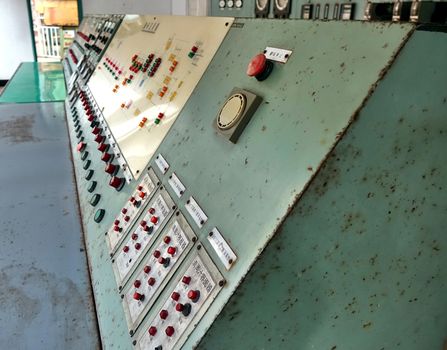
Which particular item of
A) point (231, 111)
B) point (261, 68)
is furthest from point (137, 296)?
point (261, 68)

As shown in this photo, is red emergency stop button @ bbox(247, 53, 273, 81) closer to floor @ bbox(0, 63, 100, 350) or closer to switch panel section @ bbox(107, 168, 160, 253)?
switch panel section @ bbox(107, 168, 160, 253)

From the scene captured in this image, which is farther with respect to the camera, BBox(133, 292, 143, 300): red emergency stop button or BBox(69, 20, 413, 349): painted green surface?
BBox(133, 292, 143, 300): red emergency stop button

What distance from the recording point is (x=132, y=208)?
1.20 m

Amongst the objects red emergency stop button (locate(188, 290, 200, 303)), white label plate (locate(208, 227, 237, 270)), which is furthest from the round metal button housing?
red emergency stop button (locate(188, 290, 200, 303))

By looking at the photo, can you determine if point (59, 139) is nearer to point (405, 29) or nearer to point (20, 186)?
point (20, 186)

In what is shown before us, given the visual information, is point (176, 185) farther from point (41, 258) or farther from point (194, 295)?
point (41, 258)

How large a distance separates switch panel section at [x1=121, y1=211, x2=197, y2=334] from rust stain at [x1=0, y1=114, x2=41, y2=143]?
182 cm

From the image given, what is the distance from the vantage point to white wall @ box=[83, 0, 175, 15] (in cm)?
654

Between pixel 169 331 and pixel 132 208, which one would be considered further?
pixel 132 208

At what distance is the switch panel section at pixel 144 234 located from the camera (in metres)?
1.02

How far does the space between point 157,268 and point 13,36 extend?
850 centimetres

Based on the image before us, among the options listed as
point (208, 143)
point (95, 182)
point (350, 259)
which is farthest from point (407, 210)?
point (95, 182)

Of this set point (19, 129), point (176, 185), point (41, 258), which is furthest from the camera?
point (19, 129)

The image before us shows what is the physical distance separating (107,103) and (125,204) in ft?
3.03
